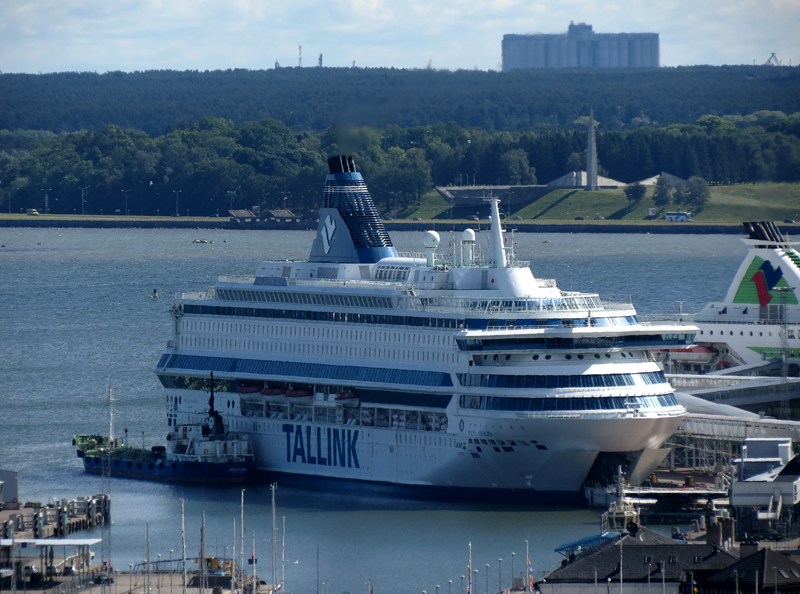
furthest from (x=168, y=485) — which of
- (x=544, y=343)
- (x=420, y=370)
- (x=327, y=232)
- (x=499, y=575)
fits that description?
(x=499, y=575)

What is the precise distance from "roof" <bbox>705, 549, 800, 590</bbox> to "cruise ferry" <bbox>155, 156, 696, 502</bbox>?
43.8 ft

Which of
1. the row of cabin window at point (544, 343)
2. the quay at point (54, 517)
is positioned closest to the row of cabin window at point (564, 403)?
the row of cabin window at point (544, 343)

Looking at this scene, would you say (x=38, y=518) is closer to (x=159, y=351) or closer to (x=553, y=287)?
(x=553, y=287)

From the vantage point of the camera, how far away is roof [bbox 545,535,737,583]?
3881 centimetres

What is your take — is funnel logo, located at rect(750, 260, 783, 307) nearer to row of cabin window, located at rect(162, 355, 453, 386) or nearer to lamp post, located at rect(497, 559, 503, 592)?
row of cabin window, located at rect(162, 355, 453, 386)

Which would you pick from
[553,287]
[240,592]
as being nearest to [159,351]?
[553,287]

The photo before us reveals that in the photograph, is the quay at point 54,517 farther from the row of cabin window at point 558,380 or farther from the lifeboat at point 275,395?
the row of cabin window at point 558,380

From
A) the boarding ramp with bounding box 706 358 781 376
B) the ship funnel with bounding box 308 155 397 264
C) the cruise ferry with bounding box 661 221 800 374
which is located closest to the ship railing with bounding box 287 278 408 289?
the ship funnel with bounding box 308 155 397 264

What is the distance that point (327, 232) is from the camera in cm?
6062

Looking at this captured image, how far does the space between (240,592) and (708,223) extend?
150 meters

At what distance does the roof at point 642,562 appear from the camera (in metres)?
38.8

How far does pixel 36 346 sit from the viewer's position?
90500 mm

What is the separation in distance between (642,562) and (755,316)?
32.3 m

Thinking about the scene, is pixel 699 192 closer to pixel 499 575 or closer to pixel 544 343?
pixel 544 343
